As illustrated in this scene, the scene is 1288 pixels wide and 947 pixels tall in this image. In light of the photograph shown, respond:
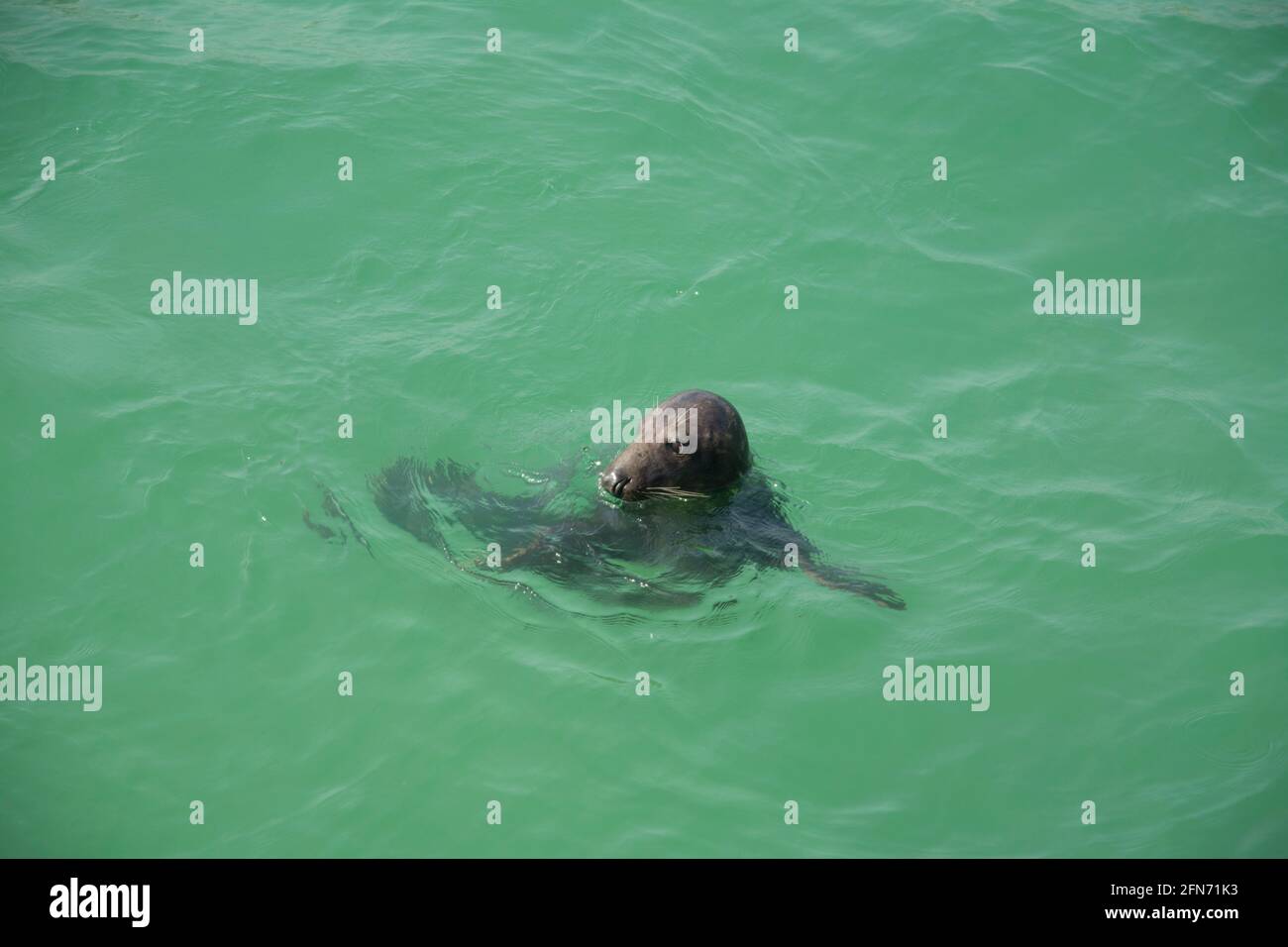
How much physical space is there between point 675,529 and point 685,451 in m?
0.63

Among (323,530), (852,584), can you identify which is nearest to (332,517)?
(323,530)

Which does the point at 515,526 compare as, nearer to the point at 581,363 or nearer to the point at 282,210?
the point at 581,363

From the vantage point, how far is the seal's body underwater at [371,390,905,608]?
27.9 ft

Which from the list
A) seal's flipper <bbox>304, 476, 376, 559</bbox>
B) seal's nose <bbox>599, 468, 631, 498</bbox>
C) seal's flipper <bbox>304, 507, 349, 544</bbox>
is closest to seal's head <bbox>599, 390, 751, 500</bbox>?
seal's nose <bbox>599, 468, 631, 498</bbox>

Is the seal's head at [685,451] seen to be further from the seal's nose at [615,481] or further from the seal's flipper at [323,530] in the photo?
the seal's flipper at [323,530]

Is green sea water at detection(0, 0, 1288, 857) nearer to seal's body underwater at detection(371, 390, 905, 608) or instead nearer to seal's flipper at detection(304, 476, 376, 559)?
seal's flipper at detection(304, 476, 376, 559)

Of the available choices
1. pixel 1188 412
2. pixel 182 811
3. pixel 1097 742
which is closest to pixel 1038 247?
pixel 1188 412

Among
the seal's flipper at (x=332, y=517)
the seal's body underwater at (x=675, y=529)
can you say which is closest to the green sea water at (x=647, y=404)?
the seal's flipper at (x=332, y=517)

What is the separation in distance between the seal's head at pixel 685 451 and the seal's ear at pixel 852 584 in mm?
908

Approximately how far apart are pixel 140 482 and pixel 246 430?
36.7 inches

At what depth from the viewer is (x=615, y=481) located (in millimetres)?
8805

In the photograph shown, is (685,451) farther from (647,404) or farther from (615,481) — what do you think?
(647,404)

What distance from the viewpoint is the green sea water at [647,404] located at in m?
7.73
